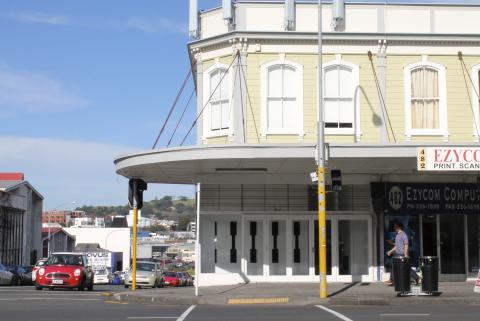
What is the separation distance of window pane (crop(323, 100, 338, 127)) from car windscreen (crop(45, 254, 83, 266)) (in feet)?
36.3

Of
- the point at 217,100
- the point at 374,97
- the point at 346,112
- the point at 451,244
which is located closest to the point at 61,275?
the point at 217,100

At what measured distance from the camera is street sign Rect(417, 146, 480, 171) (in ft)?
68.0

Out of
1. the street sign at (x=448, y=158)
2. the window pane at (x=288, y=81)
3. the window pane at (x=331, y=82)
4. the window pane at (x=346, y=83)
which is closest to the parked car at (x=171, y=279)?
the window pane at (x=288, y=81)

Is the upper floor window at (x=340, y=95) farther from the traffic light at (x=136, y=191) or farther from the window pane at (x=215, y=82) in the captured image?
the traffic light at (x=136, y=191)

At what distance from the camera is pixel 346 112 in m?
24.5

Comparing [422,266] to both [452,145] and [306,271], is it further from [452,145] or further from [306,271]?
[306,271]

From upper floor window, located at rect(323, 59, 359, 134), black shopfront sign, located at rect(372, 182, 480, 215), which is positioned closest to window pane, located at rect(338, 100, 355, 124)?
upper floor window, located at rect(323, 59, 359, 134)

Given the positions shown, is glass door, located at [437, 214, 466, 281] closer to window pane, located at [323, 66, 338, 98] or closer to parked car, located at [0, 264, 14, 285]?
window pane, located at [323, 66, 338, 98]

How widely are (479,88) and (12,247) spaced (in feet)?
187

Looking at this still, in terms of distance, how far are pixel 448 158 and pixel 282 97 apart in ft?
19.8

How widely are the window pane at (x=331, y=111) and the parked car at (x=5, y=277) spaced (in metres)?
27.0

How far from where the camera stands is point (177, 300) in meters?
18.8

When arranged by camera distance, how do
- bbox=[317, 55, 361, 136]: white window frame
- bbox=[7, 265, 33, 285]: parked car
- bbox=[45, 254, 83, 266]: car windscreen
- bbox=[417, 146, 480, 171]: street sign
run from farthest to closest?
bbox=[7, 265, 33, 285]: parked car
bbox=[45, 254, 83, 266]: car windscreen
bbox=[317, 55, 361, 136]: white window frame
bbox=[417, 146, 480, 171]: street sign

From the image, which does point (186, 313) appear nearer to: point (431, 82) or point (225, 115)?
point (225, 115)
